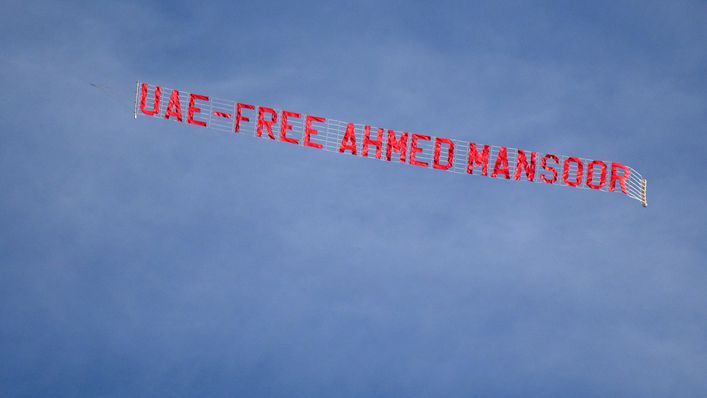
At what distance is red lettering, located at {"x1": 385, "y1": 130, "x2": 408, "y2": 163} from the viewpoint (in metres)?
70.6

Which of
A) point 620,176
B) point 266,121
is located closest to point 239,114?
point 266,121

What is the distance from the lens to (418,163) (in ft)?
232

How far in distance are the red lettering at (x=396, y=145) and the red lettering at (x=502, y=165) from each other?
5860mm

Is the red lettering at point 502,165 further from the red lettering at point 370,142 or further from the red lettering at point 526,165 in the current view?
the red lettering at point 370,142

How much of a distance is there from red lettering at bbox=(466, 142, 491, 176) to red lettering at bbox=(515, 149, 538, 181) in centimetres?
206

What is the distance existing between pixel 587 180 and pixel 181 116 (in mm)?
25784

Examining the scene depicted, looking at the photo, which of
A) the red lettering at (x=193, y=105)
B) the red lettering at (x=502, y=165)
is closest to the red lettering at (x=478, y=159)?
the red lettering at (x=502, y=165)

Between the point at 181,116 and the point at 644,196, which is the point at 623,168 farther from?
the point at 181,116

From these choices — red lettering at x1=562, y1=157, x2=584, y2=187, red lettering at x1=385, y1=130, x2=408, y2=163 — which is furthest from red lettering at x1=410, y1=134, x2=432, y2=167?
red lettering at x1=562, y1=157, x2=584, y2=187

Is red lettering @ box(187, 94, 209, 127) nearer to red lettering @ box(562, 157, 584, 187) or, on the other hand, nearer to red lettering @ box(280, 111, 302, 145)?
red lettering @ box(280, 111, 302, 145)

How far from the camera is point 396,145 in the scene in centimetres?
7075

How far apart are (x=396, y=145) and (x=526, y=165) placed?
8.44m

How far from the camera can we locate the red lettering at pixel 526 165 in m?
72.1

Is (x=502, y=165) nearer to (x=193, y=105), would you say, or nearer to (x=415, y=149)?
(x=415, y=149)
